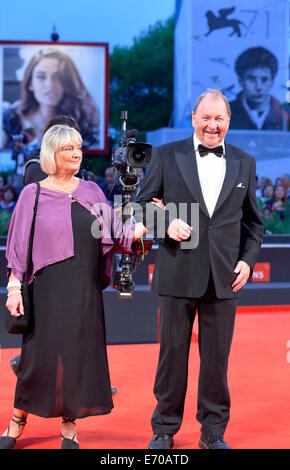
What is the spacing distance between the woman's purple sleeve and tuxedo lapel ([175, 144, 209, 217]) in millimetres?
688

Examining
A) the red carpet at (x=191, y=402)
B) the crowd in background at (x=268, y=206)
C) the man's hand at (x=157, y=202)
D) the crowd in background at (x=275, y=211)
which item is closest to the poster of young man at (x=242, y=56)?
the crowd in background at (x=268, y=206)

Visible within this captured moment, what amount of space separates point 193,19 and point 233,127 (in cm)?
334

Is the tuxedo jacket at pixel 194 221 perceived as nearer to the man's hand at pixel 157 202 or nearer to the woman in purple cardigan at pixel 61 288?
the man's hand at pixel 157 202

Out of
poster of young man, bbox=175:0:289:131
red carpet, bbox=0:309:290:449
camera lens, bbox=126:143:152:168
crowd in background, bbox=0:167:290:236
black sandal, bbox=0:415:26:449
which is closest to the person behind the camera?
black sandal, bbox=0:415:26:449

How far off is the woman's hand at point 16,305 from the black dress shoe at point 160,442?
871 millimetres

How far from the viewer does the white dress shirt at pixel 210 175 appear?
312 centimetres

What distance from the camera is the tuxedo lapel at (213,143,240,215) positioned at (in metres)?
3.09

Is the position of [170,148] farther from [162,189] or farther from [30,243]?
[30,243]

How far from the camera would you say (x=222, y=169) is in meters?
3.16

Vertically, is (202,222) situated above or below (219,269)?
above

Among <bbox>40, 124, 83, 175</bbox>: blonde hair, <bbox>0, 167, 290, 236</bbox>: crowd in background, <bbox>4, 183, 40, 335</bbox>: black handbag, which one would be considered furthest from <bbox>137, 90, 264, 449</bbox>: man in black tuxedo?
<bbox>0, 167, 290, 236</bbox>: crowd in background

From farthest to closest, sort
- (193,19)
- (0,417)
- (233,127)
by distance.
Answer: (233,127)
(193,19)
(0,417)

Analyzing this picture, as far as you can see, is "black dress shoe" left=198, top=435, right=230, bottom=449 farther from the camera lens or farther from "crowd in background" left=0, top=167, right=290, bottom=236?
"crowd in background" left=0, top=167, right=290, bottom=236

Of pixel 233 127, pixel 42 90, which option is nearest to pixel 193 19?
pixel 233 127
